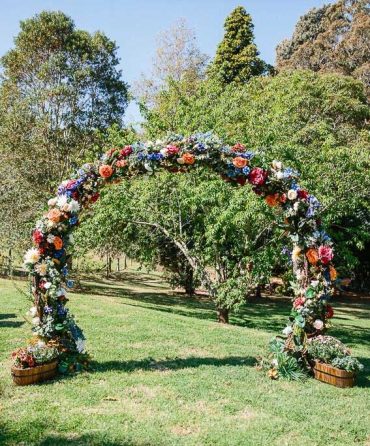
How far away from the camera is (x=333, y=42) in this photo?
1388 inches

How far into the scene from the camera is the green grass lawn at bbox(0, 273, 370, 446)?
4809 millimetres

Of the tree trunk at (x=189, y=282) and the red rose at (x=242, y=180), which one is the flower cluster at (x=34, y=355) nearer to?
the red rose at (x=242, y=180)

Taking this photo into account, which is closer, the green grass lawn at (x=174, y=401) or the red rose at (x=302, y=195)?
the green grass lawn at (x=174, y=401)

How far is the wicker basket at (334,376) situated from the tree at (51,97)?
17.6 metres

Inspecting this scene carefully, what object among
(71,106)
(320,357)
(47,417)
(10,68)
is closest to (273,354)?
(320,357)

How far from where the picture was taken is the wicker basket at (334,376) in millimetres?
6520

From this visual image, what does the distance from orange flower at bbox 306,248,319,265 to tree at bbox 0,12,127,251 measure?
1702 centimetres

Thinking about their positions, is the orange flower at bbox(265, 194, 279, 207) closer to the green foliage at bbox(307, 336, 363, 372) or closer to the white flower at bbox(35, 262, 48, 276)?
the green foliage at bbox(307, 336, 363, 372)

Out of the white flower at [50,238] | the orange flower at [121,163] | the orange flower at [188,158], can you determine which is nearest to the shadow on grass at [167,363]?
the white flower at [50,238]

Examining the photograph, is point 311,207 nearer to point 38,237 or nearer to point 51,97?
point 38,237

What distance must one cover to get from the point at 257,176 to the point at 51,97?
60.9ft

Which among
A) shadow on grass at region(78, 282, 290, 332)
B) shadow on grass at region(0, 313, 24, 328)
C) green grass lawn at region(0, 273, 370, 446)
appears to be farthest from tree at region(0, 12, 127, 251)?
green grass lawn at region(0, 273, 370, 446)

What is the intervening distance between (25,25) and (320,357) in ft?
75.7

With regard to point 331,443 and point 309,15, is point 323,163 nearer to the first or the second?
point 331,443
